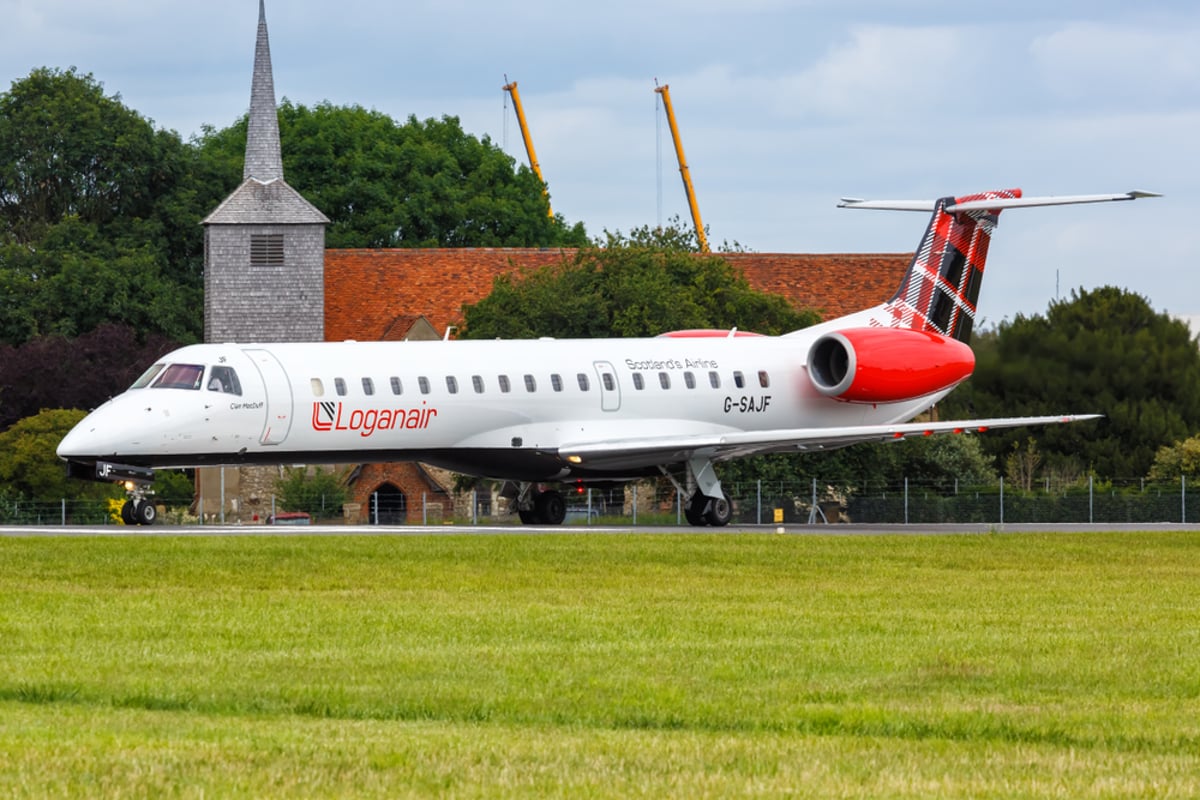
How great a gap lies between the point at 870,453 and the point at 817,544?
2610cm

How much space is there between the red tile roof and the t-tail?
36825mm

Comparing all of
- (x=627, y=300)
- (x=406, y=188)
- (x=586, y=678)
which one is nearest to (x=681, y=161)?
(x=406, y=188)

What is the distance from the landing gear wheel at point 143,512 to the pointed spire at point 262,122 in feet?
159

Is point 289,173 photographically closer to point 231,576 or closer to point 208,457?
point 208,457

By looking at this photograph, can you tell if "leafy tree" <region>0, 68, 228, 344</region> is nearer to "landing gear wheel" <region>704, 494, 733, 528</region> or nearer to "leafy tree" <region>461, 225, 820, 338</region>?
"leafy tree" <region>461, 225, 820, 338</region>

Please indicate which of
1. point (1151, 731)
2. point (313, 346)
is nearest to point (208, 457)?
point (313, 346)

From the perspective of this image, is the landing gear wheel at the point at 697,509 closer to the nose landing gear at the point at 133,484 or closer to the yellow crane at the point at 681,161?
the nose landing gear at the point at 133,484

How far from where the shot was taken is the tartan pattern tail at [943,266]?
4519cm

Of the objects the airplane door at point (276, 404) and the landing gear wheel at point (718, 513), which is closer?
the airplane door at point (276, 404)

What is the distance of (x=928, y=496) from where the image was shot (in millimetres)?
49875

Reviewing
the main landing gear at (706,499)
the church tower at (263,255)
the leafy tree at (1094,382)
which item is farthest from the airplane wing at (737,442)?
the church tower at (263,255)

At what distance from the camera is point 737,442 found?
127ft

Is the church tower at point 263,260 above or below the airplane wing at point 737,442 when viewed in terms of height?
above

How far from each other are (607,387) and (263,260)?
150 feet
